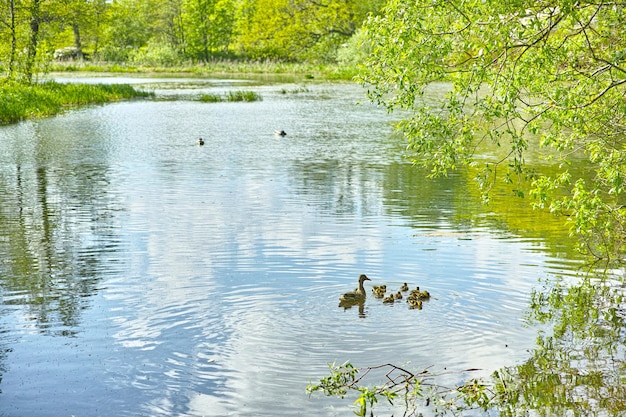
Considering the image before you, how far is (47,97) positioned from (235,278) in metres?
37.1

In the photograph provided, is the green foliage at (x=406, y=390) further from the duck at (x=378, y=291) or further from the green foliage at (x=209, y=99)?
the green foliage at (x=209, y=99)

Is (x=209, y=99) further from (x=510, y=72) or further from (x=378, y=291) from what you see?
(x=510, y=72)

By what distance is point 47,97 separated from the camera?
4834cm

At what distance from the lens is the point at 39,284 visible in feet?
47.4

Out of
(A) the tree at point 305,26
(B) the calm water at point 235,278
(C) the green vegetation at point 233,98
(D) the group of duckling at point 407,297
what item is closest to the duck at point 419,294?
(D) the group of duckling at point 407,297

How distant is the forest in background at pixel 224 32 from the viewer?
111m

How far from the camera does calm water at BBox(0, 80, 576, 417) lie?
1027cm

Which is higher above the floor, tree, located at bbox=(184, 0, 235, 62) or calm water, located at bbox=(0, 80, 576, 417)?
tree, located at bbox=(184, 0, 235, 62)

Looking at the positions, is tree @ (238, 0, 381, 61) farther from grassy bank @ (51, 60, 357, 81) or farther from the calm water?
the calm water

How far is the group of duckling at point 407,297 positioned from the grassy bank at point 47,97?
32586 mm

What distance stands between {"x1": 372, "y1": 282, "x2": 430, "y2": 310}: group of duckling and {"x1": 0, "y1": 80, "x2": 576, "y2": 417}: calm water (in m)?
0.14

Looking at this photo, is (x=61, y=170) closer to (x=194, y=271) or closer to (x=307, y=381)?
(x=194, y=271)

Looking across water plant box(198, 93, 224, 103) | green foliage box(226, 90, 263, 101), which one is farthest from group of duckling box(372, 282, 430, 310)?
green foliage box(226, 90, 263, 101)

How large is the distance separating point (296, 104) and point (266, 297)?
4331 cm
